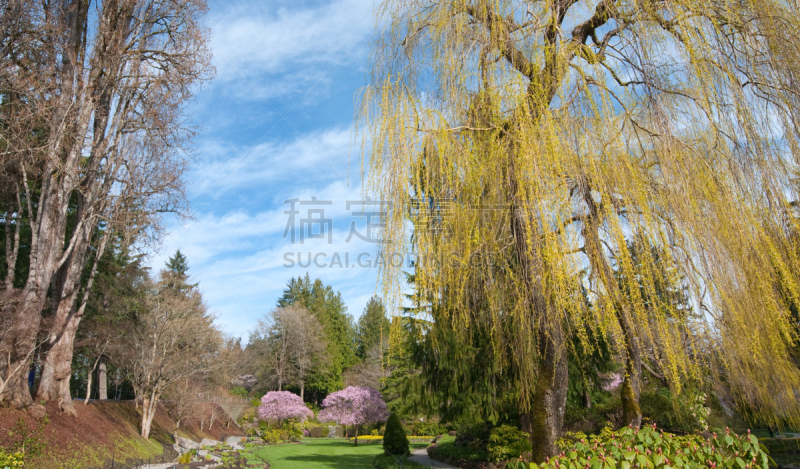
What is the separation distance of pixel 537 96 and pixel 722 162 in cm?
168

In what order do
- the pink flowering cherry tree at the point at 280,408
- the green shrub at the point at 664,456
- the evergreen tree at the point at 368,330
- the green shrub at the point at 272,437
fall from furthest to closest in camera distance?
1. the evergreen tree at the point at 368,330
2. the pink flowering cherry tree at the point at 280,408
3. the green shrub at the point at 272,437
4. the green shrub at the point at 664,456

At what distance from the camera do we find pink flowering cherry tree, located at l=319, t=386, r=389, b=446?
24.4 metres

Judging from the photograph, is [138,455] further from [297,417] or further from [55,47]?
[297,417]

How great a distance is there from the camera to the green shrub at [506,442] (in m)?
10.6

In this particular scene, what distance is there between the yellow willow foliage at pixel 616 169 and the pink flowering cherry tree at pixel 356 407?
22004 mm

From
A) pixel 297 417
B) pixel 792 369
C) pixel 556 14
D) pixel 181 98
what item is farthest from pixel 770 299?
pixel 297 417

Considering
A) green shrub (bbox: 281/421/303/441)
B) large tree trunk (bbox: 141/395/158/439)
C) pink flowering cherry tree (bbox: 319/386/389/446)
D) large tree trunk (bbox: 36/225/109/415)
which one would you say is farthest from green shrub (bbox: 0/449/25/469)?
green shrub (bbox: 281/421/303/441)

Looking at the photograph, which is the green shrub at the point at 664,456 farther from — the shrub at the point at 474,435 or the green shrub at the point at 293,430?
the green shrub at the point at 293,430

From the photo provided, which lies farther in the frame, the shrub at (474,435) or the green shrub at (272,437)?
the green shrub at (272,437)

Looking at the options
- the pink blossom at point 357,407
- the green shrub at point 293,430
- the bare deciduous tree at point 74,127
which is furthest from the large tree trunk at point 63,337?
the green shrub at point 293,430

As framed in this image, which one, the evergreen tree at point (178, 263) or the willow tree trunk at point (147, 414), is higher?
the evergreen tree at point (178, 263)

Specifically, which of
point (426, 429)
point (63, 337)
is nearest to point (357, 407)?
point (426, 429)

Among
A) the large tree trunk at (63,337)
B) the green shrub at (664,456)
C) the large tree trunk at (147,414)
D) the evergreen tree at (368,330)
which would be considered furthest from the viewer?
the evergreen tree at (368,330)

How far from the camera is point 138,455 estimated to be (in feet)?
42.3
